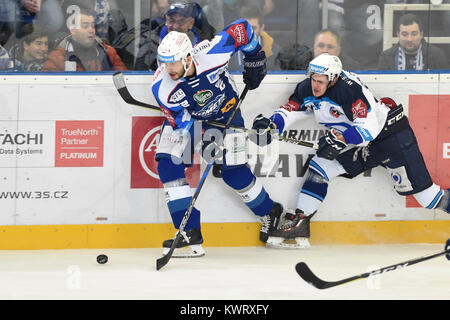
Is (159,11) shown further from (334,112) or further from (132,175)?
(334,112)

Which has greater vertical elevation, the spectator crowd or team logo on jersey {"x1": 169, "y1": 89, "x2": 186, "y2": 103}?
the spectator crowd

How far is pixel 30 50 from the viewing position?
459 centimetres

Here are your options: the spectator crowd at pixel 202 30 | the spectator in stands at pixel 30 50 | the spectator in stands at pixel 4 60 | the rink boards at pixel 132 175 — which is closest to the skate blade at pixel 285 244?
the rink boards at pixel 132 175

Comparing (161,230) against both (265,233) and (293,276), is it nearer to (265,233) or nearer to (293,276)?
(265,233)

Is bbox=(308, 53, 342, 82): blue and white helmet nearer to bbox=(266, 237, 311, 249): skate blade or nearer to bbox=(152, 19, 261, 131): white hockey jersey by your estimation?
bbox=(152, 19, 261, 131): white hockey jersey

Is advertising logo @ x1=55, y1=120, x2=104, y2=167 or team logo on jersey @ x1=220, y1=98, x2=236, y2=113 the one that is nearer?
team logo on jersey @ x1=220, y1=98, x2=236, y2=113

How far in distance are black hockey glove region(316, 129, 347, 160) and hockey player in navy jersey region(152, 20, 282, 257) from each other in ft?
1.33

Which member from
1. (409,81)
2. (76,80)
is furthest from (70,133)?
(409,81)

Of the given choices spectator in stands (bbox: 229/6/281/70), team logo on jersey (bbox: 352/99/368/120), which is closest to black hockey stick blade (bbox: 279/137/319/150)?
team logo on jersey (bbox: 352/99/368/120)

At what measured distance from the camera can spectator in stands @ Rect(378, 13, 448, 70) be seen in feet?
15.3

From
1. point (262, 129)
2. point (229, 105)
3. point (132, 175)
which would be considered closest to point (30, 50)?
point (132, 175)

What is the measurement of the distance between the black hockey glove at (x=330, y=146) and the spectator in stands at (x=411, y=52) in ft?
1.90

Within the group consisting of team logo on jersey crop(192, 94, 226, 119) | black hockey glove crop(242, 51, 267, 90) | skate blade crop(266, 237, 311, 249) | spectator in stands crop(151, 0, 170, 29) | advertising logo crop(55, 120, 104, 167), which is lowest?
skate blade crop(266, 237, 311, 249)

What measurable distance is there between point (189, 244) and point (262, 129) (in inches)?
28.5
